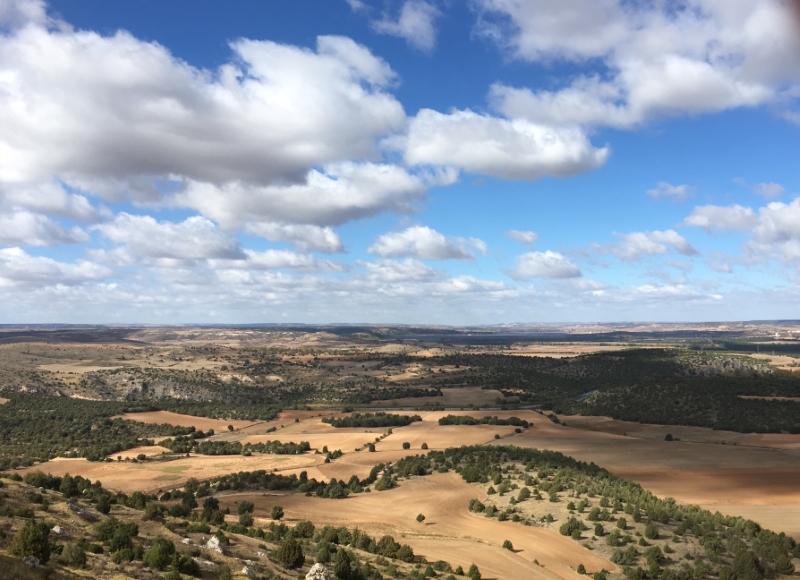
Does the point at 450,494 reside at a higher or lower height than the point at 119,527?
lower

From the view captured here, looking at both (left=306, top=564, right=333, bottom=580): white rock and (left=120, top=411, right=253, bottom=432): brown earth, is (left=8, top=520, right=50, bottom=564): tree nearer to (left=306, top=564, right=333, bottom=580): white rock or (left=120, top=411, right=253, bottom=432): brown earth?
(left=306, top=564, right=333, bottom=580): white rock

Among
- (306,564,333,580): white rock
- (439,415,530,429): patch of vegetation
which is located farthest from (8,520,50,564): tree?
(439,415,530,429): patch of vegetation

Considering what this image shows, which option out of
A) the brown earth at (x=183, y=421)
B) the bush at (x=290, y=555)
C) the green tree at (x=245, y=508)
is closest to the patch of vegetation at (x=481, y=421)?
the brown earth at (x=183, y=421)

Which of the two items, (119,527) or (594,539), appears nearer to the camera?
(119,527)

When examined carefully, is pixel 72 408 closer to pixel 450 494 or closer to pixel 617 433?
pixel 450 494

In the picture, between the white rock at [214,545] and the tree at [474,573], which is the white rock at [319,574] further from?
the tree at [474,573]

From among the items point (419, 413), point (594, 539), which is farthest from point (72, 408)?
point (594, 539)
